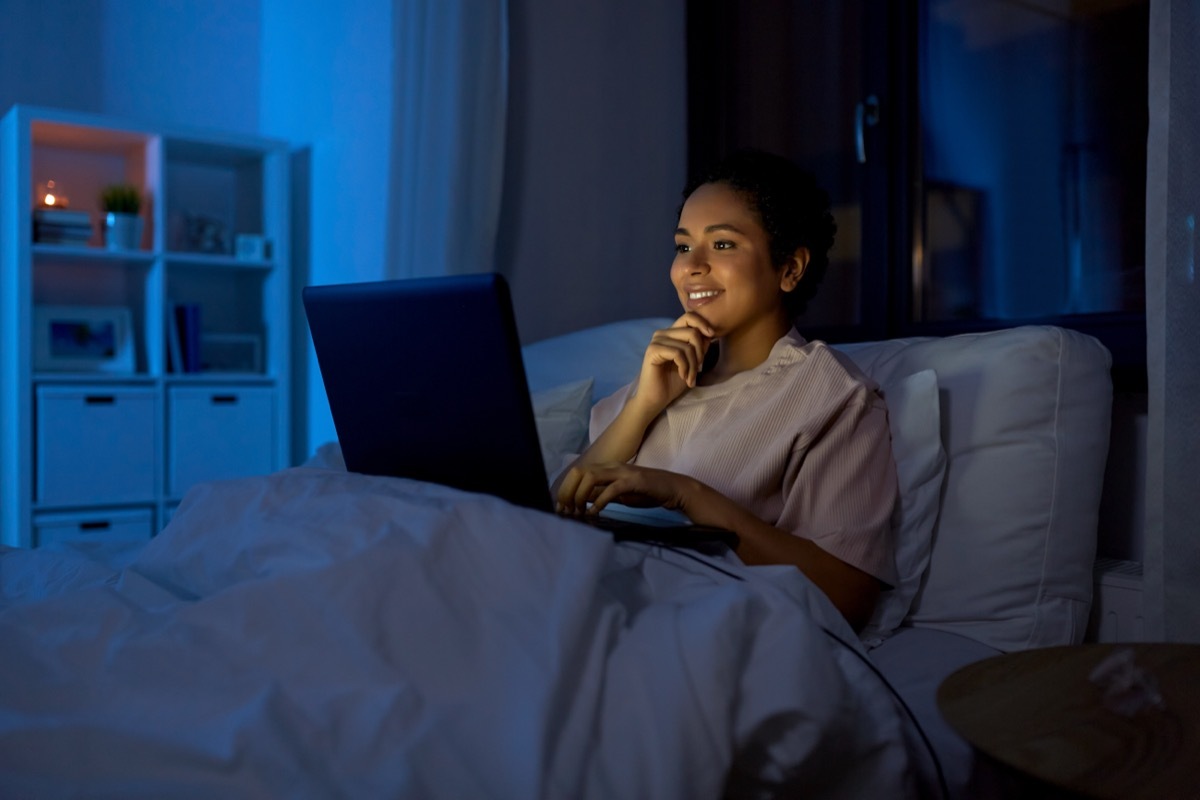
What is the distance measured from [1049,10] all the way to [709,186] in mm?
1006

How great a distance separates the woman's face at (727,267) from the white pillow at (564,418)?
506mm

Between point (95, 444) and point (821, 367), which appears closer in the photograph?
point (821, 367)

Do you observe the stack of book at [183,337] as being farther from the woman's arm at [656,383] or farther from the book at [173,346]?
the woman's arm at [656,383]

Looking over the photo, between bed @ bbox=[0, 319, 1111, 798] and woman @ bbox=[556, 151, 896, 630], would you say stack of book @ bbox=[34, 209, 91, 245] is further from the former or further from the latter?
bed @ bbox=[0, 319, 1111, 798]

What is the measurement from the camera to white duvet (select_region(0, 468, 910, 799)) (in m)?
0.69

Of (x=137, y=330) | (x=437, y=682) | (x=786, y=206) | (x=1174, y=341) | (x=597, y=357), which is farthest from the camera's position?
(x=137, y=330)

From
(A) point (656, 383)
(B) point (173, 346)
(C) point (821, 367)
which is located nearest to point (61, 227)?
(B) point (173, 346)

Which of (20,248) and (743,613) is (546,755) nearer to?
(743,613)

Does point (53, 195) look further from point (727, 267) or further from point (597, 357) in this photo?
point (727, 267)

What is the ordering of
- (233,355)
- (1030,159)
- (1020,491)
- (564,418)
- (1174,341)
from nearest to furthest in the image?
1. (1174,341)
2. (1020,491)
3. (564,418)
4. (1030,159)
5. (233,355)

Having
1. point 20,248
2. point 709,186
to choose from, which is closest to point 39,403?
point 20,248

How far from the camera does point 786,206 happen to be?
4.91 ft

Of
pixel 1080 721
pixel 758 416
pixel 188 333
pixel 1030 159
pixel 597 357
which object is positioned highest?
pixel 1030 159

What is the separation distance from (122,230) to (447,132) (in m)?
1.09
